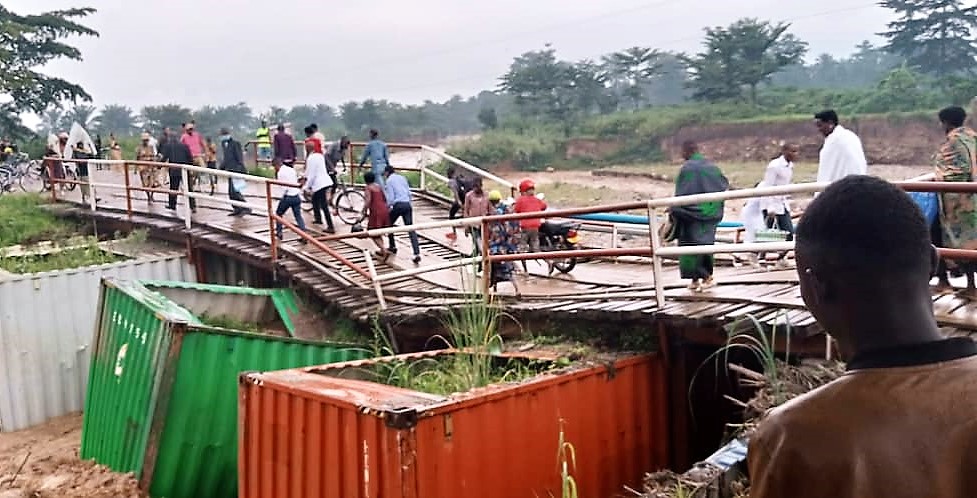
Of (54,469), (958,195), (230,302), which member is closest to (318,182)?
(230,302)

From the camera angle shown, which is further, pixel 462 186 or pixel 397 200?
pixel 462 186

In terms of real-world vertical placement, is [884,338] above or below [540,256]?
above

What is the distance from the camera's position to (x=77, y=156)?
741 inches

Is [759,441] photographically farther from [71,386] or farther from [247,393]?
[71,386]

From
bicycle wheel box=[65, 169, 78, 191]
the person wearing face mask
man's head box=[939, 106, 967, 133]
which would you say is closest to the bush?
bicycle wheel box=[65, 169, 78, 191]

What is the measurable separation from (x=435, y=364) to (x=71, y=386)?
Answer: 6089 mm

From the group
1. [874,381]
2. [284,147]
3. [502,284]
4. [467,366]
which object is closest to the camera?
[874,381]

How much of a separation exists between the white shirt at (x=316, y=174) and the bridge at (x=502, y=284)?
684 millimetres

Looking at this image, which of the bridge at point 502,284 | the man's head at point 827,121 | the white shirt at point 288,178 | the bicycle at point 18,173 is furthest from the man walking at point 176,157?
the man's head at point 827,121

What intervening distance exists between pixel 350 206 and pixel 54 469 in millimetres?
6177

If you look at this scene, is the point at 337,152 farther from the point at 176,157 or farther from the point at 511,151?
the point at 511,151

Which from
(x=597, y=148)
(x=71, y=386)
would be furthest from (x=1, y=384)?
(x=597, y=148)

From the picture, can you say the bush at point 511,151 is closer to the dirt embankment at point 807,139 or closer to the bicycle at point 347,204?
the dirt embankment at point 807,139

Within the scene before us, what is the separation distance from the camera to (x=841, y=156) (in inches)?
267
